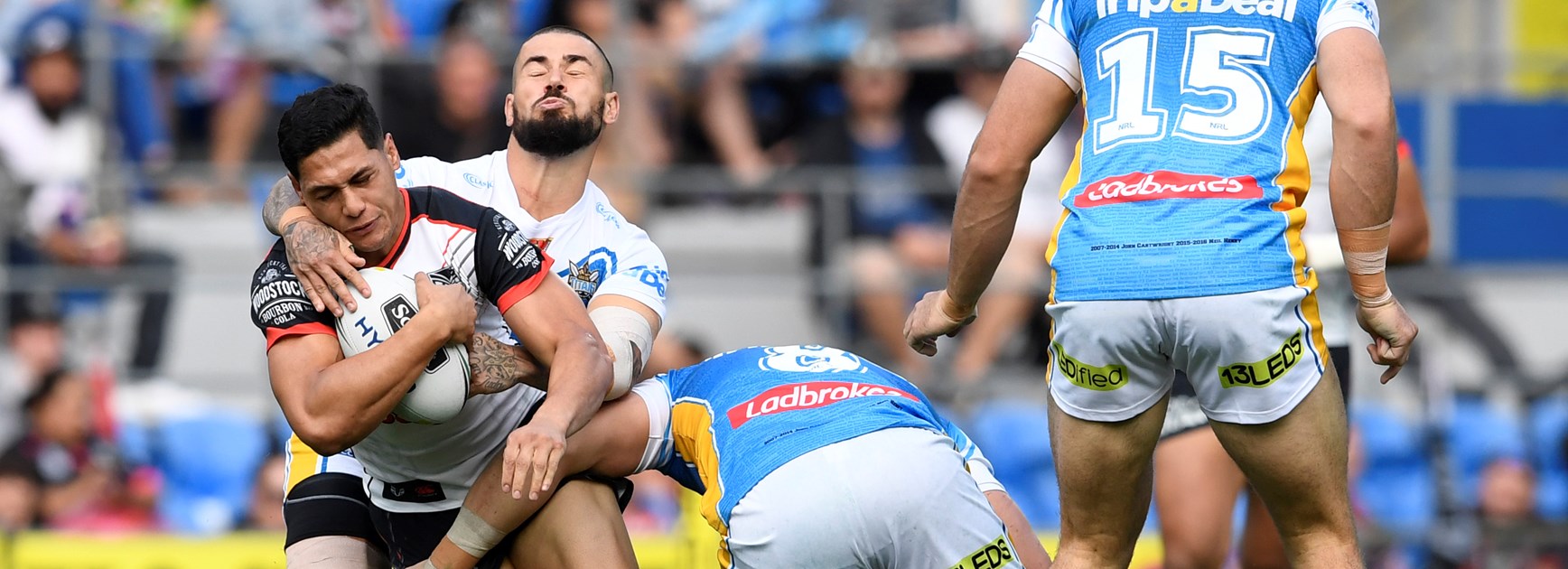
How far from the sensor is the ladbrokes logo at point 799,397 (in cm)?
426

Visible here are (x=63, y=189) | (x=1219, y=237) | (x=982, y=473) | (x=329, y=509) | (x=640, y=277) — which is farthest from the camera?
(x=63, y=189)

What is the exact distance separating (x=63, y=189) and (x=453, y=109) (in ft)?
6.67

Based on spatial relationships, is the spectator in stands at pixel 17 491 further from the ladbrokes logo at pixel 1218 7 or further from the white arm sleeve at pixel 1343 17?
the white arm sleeve at pixel 1343 17

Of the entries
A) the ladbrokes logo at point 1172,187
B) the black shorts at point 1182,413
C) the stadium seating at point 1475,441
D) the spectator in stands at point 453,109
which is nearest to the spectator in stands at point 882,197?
the spectator in stands at point 453,109

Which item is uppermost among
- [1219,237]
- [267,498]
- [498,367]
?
[1219,237]

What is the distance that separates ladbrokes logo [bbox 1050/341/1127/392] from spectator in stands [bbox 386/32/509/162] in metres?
5.80

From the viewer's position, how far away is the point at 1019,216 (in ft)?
28.9

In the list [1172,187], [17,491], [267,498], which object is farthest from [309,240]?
[17,491]

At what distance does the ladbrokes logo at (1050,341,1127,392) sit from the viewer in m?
3.71

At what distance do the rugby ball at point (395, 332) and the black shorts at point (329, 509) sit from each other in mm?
724

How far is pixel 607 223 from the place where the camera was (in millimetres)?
5230

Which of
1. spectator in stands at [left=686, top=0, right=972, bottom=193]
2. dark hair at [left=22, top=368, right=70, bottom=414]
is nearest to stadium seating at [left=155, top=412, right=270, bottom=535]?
dark hair at [left=22, top=368, right=70, bottom=414]

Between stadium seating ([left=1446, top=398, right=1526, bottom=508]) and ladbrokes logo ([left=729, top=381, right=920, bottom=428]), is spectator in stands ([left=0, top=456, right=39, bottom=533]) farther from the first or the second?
stadium seating ([left=1446, top=398, right=1526, bottom=508])

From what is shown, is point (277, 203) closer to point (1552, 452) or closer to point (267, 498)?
point (267, 498)
